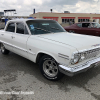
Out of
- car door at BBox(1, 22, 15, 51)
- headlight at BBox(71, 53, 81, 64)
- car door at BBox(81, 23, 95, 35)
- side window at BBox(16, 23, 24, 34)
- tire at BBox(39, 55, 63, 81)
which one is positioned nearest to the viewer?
headlight at BBox(71, 53, 81, 64)

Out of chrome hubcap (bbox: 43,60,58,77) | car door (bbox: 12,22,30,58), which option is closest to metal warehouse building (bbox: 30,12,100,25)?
car door (bbox: 12,22,30,58)

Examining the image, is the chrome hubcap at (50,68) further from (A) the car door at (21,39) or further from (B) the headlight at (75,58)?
(A) the car door at (21,39)

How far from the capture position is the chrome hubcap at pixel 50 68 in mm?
3109

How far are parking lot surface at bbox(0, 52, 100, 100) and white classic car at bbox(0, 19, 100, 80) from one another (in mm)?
306

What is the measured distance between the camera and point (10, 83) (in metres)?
3.11

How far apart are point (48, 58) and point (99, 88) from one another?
150 centimetres

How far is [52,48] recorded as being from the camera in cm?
284

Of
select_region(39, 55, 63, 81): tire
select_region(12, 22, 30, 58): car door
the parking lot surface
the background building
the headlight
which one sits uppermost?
the background building

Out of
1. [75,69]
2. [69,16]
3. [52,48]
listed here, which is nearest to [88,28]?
[52,48]

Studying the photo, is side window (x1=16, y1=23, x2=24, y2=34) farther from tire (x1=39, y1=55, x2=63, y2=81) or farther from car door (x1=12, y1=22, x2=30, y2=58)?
tire (x1=39, y1=55, x2=63, y2=81)

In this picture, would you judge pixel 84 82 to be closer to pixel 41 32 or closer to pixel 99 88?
pixel 99 88

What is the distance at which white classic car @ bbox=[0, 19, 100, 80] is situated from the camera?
2.62 m

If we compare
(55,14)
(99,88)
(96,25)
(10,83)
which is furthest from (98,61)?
(55,14)

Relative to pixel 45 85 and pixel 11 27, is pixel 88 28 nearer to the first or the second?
pixel 11 27
